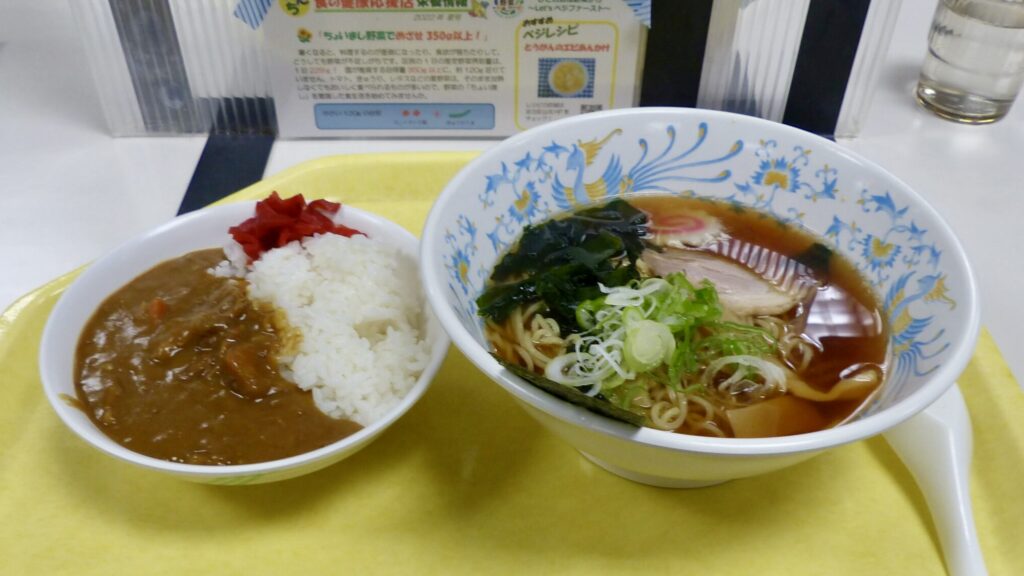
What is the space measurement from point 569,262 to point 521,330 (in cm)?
14

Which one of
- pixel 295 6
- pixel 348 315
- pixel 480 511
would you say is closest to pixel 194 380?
pixel 348 315

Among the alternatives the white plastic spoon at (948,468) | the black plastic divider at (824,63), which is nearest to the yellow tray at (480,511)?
the white plastic spoon at (948,468)

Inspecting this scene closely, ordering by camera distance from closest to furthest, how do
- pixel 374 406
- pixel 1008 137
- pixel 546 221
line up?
pixel 374 406
pixel 546 221
pixel 1008 137

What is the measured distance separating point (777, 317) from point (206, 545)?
2.77ft

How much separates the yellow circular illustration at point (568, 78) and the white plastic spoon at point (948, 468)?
0.91 m

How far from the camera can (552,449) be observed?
1.23m

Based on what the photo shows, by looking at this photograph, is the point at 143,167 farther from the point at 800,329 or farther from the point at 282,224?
the point at 800,329

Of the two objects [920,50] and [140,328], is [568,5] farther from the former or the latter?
[920,50]

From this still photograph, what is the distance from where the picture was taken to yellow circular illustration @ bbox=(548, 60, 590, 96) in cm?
172

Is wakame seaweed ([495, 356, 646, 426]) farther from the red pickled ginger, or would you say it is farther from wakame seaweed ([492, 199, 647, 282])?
the red pickled ginger

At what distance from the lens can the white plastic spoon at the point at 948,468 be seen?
3.53 feet

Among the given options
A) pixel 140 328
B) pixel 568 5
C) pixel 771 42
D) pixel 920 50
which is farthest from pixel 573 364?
pixel 920 50

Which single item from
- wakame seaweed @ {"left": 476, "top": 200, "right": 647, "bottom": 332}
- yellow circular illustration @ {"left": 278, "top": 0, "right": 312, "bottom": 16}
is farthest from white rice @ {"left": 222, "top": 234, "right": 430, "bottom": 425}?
yellow circular illustration @ {"left": 278, "top": 0, "right": 312, "bottom": 16}

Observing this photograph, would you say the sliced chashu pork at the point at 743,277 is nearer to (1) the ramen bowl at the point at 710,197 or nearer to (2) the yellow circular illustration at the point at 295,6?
(1) the ramen bowl at the point at 710,197
